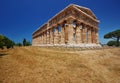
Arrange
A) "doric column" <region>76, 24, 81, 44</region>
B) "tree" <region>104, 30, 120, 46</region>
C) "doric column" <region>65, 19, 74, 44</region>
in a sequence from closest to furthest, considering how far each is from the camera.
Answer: "doric column" <region>65, 19, 74, 44</region>, "doric column" <region>76, 24, 81, 44</region>, "tree" <region>104, 30, 120, 46</region>

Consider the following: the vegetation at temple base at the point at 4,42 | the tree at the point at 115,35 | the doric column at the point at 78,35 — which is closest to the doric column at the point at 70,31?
the doric column at the point at 78,35

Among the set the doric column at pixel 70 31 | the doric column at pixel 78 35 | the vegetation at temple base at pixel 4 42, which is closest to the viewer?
the vegetation at temple base at pixel 4 42

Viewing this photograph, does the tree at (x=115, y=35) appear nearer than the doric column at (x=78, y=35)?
No

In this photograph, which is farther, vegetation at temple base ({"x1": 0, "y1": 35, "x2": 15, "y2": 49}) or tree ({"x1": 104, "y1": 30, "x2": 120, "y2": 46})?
tree ({"x1": 104, "y1": 30, "x2": 120, "y2": 46})

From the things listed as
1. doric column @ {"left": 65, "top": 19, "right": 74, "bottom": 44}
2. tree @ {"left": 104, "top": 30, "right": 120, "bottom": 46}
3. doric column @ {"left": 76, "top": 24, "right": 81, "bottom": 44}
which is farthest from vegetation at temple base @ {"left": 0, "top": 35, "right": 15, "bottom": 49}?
tree @ {"left": 104, "top": 30, "right": 120, "bottom": 46}

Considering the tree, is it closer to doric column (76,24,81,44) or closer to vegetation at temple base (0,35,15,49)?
doric column (76,24,81,44)

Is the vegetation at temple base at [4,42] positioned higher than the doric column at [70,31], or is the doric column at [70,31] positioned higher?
the doric column at [70,31]

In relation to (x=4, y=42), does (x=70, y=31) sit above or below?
above

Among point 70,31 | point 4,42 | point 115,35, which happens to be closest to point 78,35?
point 70,31

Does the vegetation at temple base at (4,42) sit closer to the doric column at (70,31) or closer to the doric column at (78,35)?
the doric column at (70,31)

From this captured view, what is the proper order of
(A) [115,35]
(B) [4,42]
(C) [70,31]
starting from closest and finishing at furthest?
(C) [70,31], (B) [4,42], (A) [115,35]

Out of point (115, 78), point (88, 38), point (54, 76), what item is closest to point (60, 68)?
point (54, 76)

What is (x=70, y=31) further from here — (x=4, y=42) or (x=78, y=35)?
(x=4, y=42)

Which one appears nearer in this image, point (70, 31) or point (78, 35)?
point (70, 31)
